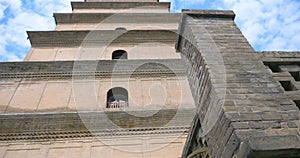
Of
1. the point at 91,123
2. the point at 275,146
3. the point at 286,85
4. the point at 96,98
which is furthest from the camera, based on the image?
the point at 96,98

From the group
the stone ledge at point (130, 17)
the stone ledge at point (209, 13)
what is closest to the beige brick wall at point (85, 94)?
the stone ledge at point (209, 13)

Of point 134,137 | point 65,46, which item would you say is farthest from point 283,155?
point 65,46

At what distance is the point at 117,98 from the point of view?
29.5 ft

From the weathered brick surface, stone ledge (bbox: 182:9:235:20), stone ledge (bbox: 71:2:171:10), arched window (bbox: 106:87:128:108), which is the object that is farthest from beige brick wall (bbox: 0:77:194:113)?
stone ledge (bbox: 71:2:171:10)

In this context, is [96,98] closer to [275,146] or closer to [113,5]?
[275,146]

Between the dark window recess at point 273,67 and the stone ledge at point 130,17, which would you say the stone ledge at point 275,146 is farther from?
the stone ledge at point 130,17

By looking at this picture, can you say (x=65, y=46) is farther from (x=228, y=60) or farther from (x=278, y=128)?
(x=278, y=128)

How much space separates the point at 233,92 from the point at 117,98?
21.2 feet

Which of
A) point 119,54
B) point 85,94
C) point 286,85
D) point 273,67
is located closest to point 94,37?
point 119,54

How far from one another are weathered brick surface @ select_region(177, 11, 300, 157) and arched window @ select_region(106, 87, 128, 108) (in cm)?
438

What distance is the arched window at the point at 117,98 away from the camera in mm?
8276

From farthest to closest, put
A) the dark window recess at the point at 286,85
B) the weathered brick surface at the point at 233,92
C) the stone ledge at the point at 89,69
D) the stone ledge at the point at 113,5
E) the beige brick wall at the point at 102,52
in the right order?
the stone ledge at the point at 113,5 < the beige brick wall at the point at 102,52 < the stone ledge at the point at 89,69 < the dark window recess at the point at 286,85 < the weathered brick surface at the point at 233,92

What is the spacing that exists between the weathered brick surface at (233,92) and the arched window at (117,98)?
438 cm

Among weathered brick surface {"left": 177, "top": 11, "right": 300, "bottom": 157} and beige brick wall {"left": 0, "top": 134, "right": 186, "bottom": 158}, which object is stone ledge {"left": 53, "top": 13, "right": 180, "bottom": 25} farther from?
weathered brick surface {"left": 177, "top": 11, "right": 300, "bottom": 157}
